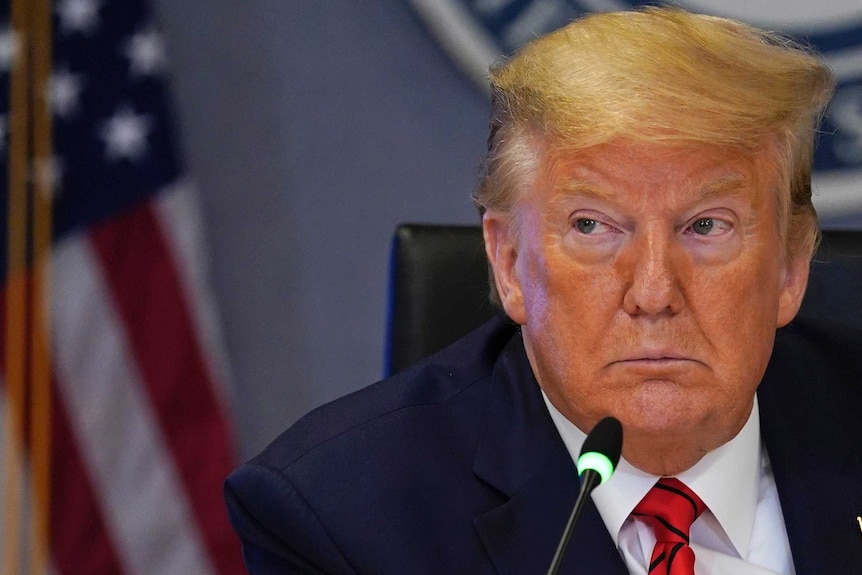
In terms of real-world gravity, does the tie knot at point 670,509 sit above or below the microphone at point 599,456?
below

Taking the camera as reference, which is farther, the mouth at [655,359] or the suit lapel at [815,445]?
the suit lapel at [815,445]

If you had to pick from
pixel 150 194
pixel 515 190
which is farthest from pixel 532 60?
pixel 150 194

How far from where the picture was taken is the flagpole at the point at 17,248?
278cm

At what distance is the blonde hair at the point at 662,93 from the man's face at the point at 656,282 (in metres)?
0.03

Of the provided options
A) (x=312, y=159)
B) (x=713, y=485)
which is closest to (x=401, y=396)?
(x=713, y=485)

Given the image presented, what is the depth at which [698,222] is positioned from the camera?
1.44 m

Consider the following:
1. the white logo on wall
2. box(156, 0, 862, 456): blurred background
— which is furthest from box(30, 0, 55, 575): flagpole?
the white logo on wall

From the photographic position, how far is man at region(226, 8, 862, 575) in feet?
4.63

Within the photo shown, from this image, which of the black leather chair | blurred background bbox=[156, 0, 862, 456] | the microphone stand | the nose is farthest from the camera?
blurred background bbox=[156, 0, 862, 456]

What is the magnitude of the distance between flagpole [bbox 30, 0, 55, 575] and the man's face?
1671 millimetres

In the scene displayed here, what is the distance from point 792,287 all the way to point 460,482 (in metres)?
0.50

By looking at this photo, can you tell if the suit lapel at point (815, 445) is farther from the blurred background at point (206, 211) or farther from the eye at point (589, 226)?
the blurred background at point (206, 211)

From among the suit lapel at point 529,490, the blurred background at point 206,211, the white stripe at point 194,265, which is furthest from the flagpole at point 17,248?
the suit lapel at point 529,490

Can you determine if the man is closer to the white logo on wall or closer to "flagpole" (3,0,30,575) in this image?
the white logo on wall
